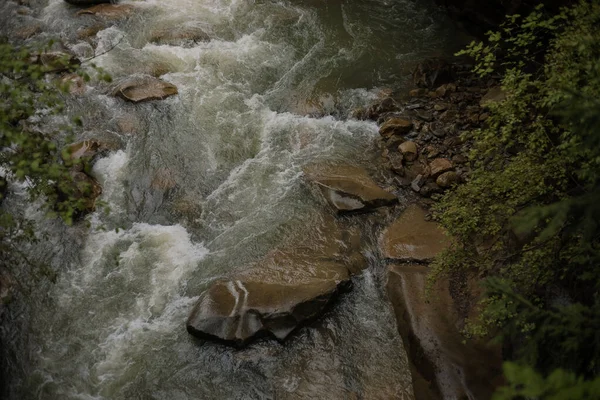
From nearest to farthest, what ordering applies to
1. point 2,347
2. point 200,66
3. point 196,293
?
1. point 2,347
2. point 196,293
3. point 200,66

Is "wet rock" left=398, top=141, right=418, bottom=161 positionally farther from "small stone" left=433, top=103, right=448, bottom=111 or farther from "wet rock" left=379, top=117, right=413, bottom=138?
"small stone" left=433, top=103, right=448, bottom=111

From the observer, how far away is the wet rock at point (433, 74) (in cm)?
1170

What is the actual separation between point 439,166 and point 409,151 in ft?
2.75

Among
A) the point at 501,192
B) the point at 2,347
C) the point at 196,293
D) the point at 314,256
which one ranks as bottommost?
the point at 2,347

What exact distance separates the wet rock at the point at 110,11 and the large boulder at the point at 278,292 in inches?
447

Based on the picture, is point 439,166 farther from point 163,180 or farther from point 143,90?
point 143,90

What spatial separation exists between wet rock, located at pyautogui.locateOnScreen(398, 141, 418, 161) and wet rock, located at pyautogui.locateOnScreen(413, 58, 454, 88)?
259cm

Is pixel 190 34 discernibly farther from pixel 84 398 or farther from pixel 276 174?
pixel 84 398

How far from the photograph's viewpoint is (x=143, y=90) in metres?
11.6

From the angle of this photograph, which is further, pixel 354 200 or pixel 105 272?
pixel 354 200

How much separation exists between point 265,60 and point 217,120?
309 centimetres

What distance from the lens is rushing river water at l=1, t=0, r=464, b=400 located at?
6.82 meters

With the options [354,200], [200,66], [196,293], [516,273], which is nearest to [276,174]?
[354,200]

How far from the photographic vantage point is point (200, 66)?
1272 centimetres
